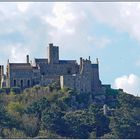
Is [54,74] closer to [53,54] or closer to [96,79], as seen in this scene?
[53,54]

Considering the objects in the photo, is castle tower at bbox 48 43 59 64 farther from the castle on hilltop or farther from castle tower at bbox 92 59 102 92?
castle tower at bbox 92 59 102 92

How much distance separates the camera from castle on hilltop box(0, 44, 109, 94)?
16203 millimetres

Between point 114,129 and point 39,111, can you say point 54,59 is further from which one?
point 114,129

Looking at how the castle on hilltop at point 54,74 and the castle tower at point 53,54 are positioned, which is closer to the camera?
the castle on hilltop at point 54,74

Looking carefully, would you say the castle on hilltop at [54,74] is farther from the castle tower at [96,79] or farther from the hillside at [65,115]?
the hillside at [65,115]

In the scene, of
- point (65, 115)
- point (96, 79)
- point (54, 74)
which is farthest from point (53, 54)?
point (65, 115)

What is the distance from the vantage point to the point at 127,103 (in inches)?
567

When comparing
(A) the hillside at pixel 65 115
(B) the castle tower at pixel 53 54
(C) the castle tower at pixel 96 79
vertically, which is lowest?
A: (A) the hillside at pixel 65 115

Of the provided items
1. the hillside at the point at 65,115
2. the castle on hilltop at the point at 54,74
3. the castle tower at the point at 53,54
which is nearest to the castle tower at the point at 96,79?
the castle on hilltop at the point at 54,74

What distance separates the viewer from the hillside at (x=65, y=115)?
11.5m

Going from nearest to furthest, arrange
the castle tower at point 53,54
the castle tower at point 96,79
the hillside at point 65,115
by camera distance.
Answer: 1. the hillside at point 65,115
2. the castle tower at point 96,79
3. the castle tower at point 53,54

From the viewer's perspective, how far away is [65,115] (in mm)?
13031

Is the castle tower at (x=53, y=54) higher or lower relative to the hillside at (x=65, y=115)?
higher

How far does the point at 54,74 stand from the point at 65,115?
3907mm
